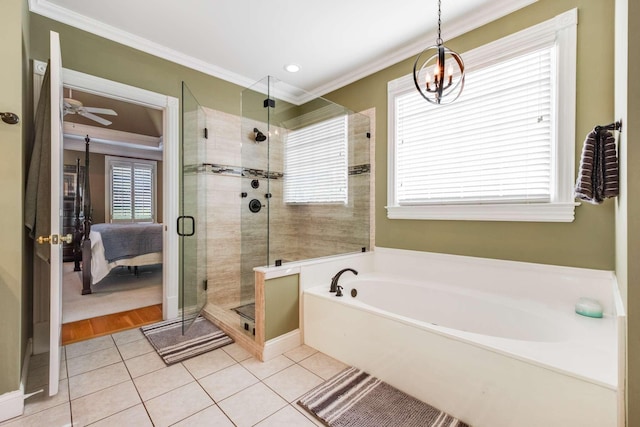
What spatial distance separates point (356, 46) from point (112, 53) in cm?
216

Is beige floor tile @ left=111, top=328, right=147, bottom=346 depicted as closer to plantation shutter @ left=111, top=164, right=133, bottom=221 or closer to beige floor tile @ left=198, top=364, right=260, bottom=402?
beige floor tile @ left=198, top=364, right=260, bottom=402

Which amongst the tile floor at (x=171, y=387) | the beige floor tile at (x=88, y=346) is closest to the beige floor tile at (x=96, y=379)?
the tile floor at (x=171, y=387)

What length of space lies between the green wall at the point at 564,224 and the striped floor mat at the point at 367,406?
4.14ft

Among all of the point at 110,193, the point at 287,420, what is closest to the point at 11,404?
the point at 287,420

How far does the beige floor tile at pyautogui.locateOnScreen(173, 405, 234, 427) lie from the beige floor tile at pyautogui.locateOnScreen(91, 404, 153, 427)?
18 cm

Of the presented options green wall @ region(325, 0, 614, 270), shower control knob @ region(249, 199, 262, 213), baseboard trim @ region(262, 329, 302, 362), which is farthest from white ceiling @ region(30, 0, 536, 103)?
baseboard trim @ region(262, 329, 302, 362)

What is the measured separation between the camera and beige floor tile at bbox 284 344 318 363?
81.5 inches

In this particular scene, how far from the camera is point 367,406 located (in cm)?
154

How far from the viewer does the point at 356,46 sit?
104 inches

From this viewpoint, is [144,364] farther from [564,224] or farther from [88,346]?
[564,224]

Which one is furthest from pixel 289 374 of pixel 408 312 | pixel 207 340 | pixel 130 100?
pixel 130 100

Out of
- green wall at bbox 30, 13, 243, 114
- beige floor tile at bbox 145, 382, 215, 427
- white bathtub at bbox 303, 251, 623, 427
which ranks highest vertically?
green wall at bbox 30, 13, 243, 114

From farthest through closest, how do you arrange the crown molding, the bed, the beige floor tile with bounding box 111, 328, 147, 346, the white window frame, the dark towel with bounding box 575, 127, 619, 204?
the bed, the beige floor tile with bounding box 111, 328, 147, 346, the crown molding, the white window frame, the dark towel with bounding box 575, 127, 619, 204

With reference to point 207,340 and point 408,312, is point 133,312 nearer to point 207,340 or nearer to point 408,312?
point 207,340
